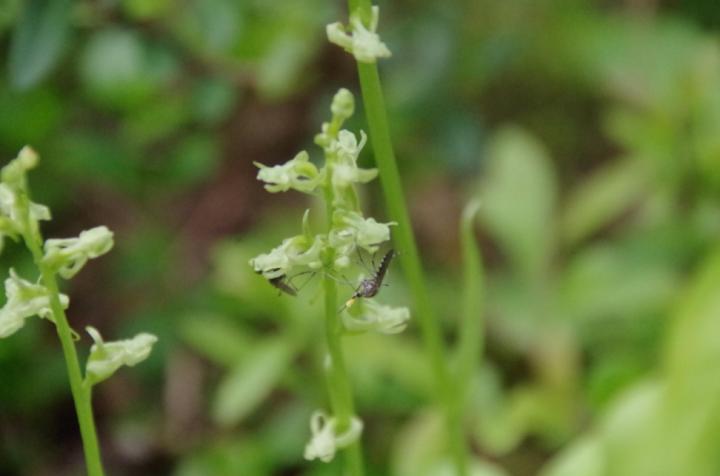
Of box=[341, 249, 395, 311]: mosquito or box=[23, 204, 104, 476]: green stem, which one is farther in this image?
box=[341, 249, 395, 311]: mosquito

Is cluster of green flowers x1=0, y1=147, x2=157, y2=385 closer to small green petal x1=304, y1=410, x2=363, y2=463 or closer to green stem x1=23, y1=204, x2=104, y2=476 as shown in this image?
green stem x1=23, y1=204, x2=104, y2=476

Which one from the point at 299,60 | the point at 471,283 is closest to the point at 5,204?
the point at 471,283

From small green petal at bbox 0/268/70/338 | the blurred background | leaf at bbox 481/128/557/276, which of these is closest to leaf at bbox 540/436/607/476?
the blurred background

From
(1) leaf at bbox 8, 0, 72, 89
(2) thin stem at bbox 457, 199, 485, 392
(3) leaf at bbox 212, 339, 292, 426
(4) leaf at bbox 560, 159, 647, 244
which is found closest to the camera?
(2) thin stem at bbox 457, 199, 485, 392

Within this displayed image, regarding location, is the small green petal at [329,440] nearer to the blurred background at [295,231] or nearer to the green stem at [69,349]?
the green stem at [69,349]

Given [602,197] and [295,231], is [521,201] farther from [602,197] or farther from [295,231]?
[295,231]

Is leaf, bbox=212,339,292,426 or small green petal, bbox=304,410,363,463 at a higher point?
small green petal, bbox=304,410,363,463

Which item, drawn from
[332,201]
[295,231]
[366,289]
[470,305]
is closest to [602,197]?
[295,231]
